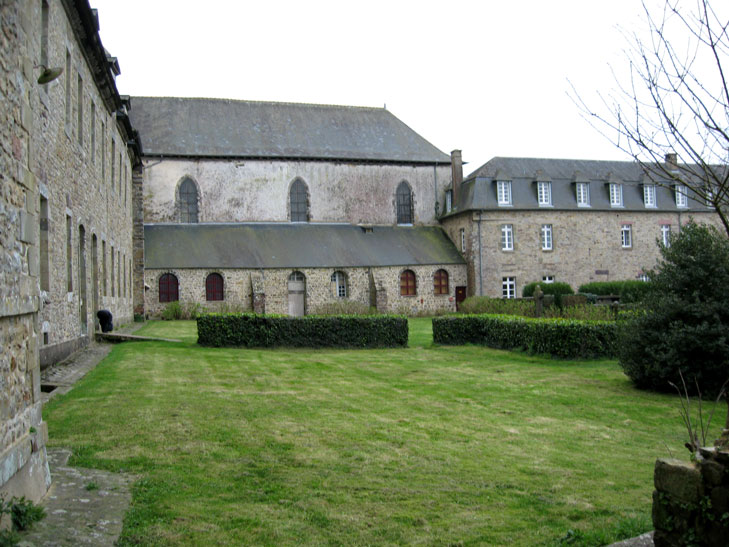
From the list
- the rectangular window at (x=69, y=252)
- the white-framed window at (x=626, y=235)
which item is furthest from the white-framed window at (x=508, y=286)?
the rectangular window at (x=69, y=252)

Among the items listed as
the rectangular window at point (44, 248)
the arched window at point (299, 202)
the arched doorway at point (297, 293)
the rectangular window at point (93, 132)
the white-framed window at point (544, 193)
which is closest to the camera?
the rectangular window at point (44, 248)

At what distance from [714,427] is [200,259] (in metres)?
25.5

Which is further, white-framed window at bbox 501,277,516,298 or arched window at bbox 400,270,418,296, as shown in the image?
white-framed window at bbox 501,277,516,298

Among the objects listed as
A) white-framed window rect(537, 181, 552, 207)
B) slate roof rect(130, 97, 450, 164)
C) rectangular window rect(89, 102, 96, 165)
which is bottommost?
rectangular window rect(89, 102, 96, 165)

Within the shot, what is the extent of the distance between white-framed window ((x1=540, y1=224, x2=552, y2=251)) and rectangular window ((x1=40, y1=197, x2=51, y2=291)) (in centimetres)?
2907

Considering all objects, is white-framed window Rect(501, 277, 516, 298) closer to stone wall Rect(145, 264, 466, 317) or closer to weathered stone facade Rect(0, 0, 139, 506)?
stone wall Rect(145, 264, 466, 317)

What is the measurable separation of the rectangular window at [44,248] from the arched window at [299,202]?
967 inches

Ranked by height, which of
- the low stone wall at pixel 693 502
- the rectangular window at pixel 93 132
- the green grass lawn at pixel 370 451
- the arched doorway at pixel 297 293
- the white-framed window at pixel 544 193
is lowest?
the green grass lawn at pixel 370 451

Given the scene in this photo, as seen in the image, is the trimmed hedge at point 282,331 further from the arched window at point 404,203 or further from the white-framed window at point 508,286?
the arched window at point 404,203

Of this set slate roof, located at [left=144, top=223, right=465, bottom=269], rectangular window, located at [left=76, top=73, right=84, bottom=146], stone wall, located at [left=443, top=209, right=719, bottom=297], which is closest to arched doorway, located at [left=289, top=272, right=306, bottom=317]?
slate roof, located at [left=144, top=223, right=465, bottom=269]

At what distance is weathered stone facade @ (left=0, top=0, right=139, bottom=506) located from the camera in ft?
16.3

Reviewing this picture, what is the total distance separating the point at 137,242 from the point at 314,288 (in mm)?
→ 8422

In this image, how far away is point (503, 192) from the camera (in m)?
36.3

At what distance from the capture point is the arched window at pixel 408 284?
114ft
